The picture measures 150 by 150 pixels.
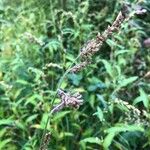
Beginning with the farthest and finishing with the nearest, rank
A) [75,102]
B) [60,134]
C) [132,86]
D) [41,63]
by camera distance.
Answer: [41,63] → [132,86] → [60,134] → [75,102]

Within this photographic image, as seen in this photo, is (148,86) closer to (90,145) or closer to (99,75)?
(99,75)

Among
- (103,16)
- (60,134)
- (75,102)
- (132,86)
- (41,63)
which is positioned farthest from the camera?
(103,16)

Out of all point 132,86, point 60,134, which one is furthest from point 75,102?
point 132,86

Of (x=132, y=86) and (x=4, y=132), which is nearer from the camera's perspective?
(x=4, y=132)

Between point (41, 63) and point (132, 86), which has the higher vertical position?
point (41, 63)

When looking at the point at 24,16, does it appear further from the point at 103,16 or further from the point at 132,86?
the point at 132,86

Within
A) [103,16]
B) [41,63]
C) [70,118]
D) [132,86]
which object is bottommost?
[70,118]

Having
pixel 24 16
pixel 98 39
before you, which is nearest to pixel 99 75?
pixel 24 16
